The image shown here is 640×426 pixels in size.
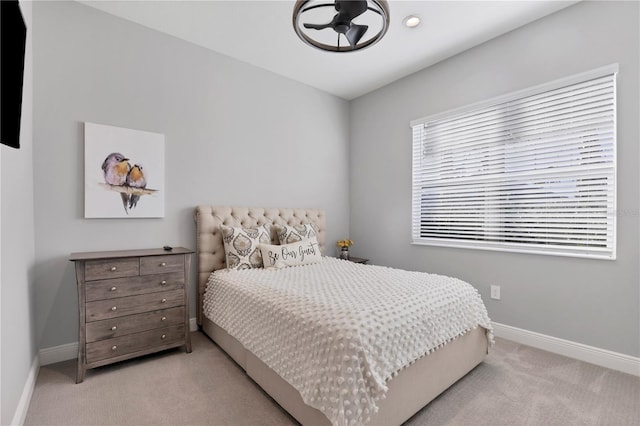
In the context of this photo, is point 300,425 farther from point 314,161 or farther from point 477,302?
point 314,161

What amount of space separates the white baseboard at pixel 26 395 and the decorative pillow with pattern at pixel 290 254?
5.72 ft

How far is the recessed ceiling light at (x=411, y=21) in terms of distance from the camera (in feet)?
8.55

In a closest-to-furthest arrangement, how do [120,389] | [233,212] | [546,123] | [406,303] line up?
[406,303] → [120,389] → [546,123] → [233,212]

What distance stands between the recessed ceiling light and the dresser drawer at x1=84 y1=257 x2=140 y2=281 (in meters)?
3.01

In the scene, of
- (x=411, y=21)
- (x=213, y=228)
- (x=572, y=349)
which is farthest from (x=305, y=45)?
(x=572, y=349)

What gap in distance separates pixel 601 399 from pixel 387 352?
1.57 m

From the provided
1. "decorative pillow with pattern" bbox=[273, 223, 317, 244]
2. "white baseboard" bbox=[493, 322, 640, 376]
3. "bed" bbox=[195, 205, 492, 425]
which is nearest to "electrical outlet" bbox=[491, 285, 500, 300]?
"white baseboard" bbox=[493, 322, 640, 376]

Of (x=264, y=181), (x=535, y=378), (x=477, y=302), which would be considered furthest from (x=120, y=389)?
(x=535, y=378)

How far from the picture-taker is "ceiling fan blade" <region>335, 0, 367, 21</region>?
5.50ft

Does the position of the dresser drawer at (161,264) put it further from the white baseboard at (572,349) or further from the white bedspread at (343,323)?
the white baseboard at (572,349)

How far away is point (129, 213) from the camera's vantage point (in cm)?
264

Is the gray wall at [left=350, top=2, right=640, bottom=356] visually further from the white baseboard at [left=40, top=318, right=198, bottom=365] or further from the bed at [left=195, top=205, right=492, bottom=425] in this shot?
the white baseboard at [left=40, top=318, right=198, bottom=365]

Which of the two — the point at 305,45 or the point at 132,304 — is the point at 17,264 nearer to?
the point at 132,304

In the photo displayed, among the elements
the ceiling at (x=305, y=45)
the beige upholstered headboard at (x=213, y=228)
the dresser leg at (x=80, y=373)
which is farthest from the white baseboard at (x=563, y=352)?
the ceiling at (x=305, y=45)
